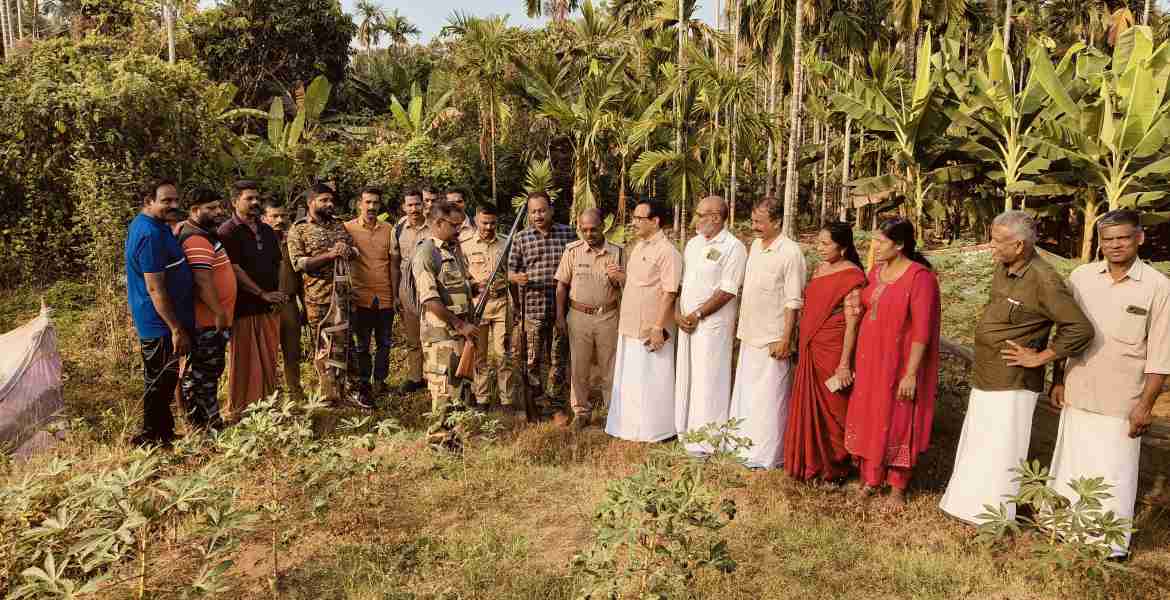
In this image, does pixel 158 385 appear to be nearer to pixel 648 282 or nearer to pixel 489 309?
pixel 489 309

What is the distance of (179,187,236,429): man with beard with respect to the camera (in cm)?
452

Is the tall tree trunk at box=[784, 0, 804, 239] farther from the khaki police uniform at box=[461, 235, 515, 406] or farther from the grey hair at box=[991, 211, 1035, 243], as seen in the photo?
the grey hair at box=[991, 211, 1035, 243]

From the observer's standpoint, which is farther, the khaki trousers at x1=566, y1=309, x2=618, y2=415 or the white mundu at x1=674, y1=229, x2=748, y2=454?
the khaki trousers at x1=566, y1=309, x2=618, y2=415

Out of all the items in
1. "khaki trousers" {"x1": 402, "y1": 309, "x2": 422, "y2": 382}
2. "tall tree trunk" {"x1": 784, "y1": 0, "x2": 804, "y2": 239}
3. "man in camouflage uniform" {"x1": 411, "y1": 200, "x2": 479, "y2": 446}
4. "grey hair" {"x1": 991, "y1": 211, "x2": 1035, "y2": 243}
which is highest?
"tall tree trunk" {"x1": 784, "y1": 0, "x2": 804, "y2": 239}

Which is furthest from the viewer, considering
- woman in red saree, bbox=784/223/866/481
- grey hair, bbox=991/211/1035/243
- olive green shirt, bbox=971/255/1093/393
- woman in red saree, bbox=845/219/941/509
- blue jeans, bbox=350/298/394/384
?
blue jeans, bbox=350/298/394/384

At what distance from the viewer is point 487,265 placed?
18.4 feet

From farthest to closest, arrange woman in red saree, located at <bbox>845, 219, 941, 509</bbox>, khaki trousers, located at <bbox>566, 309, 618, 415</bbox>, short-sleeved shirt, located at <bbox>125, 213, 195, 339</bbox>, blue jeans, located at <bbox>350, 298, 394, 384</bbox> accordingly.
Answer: blue jeans, located at <bbox>350, 298, 394, 384</bbox>
khaki trousers, located at <bbox>566, 309, 618, 415</bbox>
short-sleeved shirt, located at <bbox>125, 213, 195, 339</bbox>
woman in red saree, located at <bbox>845, 219, 941, 509</bbox>

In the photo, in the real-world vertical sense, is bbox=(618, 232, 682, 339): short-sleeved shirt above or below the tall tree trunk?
below

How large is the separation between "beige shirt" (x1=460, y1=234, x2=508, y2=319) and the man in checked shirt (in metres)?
0.21

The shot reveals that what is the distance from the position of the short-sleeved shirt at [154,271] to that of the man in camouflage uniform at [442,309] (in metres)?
1.44

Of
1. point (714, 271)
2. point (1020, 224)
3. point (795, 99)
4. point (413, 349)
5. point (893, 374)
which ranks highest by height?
point (795, 99)

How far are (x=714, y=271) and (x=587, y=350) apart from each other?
1.18 meters

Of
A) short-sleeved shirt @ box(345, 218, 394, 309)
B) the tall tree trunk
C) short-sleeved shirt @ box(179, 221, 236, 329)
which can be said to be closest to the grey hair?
short-sleeved shirt @ box(345, 218, 394, 309)

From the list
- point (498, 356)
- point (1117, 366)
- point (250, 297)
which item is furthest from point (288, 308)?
point (1117, 366)
